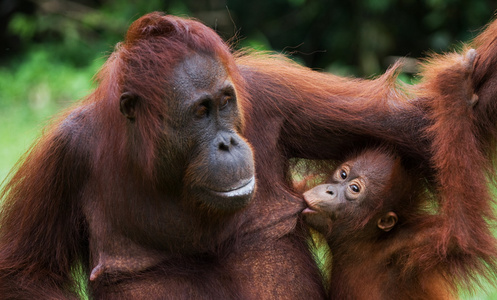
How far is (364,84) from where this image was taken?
3666 mm

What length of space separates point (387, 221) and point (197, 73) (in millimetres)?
1342

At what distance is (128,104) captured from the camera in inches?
121

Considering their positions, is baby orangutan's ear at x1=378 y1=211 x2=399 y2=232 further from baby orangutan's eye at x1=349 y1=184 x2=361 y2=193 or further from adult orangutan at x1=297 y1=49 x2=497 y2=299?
baby orangutan's eye at x1=349 y1=184 x2=361 y2=193

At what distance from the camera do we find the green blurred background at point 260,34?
7.92 meters

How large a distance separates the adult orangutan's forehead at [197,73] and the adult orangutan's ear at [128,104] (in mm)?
221

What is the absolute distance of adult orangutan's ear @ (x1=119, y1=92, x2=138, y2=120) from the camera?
305 centimetres

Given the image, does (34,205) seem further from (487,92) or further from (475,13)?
(475,13)

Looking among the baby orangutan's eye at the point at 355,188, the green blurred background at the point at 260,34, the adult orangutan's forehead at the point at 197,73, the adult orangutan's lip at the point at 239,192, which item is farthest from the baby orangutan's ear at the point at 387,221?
the green blurred background at the point at 260,34

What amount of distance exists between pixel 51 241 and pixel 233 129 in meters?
1.08

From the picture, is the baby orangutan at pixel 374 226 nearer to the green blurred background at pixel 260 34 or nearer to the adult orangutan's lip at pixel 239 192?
the adult orangutan's lip at pixel 239 192

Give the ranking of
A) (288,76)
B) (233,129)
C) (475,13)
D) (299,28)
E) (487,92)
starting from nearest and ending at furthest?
1. (233,129)
2. (487,92)
3. (288,76)
4. (475,13)
5. (299,28)

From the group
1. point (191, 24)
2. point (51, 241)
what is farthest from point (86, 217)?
point (191, 24)

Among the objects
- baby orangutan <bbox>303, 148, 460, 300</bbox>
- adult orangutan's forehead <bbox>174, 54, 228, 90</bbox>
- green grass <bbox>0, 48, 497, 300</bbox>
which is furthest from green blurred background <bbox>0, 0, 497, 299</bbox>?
adult orangutan's forehead <bbox>174, 54, 228, 90</bbox>

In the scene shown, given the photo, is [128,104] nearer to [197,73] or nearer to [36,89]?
[197,73]
